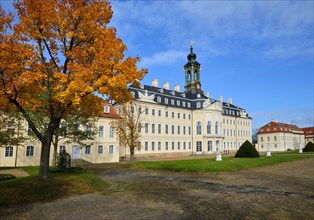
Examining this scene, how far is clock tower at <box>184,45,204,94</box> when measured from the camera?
61.8 metres

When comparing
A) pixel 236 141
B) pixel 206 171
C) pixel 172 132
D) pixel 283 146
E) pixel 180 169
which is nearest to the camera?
pixel 206 171

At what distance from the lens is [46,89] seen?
34.7ft

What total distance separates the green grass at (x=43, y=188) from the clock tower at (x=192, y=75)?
51170 mm

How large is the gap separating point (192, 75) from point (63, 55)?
5218cm

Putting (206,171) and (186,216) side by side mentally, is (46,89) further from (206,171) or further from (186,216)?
(206,171)

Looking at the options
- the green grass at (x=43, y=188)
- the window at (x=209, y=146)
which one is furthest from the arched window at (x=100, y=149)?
the window at (x=209, y=146)

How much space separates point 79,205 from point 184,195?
4197mm

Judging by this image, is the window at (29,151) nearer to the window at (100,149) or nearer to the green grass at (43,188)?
the window at (100,149)

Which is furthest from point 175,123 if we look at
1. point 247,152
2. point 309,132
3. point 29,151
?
point 309,132

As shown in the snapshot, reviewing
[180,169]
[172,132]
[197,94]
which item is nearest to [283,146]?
[197,94]

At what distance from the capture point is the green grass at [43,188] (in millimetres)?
→ 9359

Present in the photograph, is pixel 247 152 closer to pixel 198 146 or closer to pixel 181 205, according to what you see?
pixel 198 146

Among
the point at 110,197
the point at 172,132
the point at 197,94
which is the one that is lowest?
the point at 110,197

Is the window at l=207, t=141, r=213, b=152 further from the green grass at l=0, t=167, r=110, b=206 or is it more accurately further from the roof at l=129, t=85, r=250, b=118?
the green grass at l=0, t=167, r=110, b=206
